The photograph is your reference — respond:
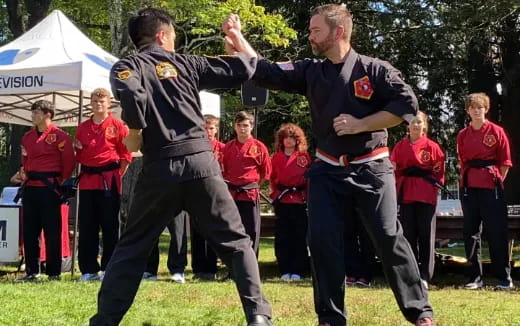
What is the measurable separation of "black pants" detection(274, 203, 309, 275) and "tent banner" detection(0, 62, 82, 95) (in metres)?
2.88

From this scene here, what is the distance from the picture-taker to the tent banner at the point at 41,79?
8.30 metres

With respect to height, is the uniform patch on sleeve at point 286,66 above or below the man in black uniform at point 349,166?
above

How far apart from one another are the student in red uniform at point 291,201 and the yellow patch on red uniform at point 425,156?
1545mm

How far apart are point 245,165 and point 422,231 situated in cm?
213

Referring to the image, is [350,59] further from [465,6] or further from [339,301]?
[465,6]

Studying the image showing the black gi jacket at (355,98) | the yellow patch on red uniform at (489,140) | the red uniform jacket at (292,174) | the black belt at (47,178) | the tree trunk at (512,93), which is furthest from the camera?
the tree trunk at (512,93)

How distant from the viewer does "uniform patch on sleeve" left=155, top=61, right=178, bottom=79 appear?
13.7ft

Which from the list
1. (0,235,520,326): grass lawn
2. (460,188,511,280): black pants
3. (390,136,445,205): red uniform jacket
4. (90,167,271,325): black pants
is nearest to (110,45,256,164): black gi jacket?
(90,167,271,325): black pants

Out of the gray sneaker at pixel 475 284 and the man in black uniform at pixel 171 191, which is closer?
the man in black uniform at pixel 171 191

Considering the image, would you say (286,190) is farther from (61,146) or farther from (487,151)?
(61,146)

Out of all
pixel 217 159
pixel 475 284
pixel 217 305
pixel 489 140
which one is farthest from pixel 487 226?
pixel 217 305

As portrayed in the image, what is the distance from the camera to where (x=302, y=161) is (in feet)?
29.2

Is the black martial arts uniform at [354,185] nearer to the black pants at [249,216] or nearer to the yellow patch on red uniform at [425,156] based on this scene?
the yellow patch on red uniform at [425,156]

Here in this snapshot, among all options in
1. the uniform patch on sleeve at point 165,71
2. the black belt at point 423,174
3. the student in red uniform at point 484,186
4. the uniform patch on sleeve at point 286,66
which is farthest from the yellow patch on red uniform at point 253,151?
the uniform patch on sleeve at point 165,71
